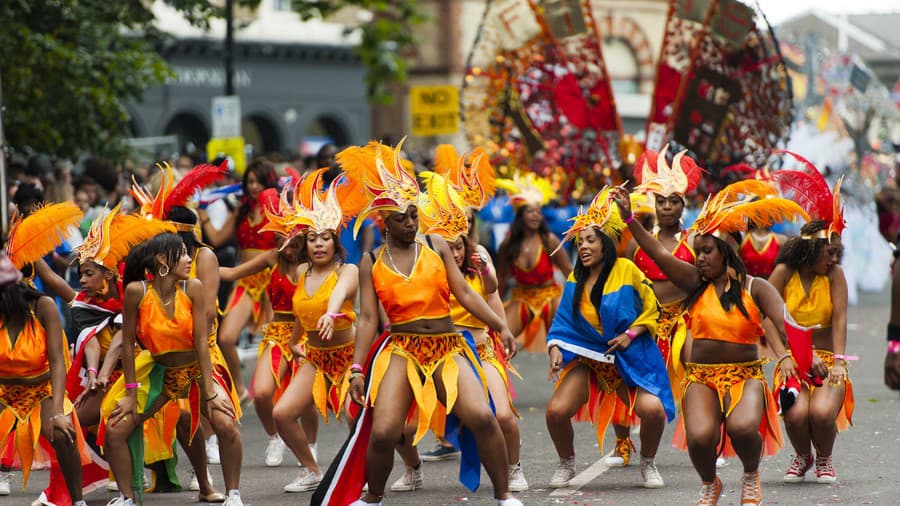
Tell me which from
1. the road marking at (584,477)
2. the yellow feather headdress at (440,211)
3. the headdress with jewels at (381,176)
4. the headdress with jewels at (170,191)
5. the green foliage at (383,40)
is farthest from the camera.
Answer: the green foliage at (383,40)

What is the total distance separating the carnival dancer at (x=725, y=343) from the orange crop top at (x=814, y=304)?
39.8 inches

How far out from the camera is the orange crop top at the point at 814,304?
30.5ft

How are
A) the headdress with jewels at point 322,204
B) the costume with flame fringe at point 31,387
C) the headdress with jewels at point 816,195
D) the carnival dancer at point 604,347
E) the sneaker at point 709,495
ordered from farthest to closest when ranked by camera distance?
the headdress with jewels at point 322,204, the carnival dancer at point 604,347, the headdress with jewels at point 816,195, the costume with flame fringe at point 31,387, the sneaker at point 709,495

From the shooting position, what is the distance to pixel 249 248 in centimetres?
1233

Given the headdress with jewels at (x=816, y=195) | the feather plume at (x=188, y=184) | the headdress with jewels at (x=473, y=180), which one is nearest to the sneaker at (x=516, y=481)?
the headdress with jewels at (x=473, y=180)

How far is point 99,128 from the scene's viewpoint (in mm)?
17609

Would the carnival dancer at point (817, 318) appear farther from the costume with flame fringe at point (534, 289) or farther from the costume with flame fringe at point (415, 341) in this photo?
the costume with flame fringe at point (534, 289)

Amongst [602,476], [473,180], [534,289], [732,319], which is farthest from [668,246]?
[534,289]

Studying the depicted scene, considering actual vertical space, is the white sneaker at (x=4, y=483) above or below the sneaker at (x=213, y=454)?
above

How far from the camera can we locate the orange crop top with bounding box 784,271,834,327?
929 cm

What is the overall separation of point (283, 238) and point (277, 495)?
1981 millimetres

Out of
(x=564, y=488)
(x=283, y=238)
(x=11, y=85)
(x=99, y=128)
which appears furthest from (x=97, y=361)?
(x=99, y=128)

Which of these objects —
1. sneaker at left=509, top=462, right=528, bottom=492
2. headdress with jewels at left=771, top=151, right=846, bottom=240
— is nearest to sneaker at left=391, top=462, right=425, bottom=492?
sneaker at left=509, top=462, right=528, bottom=492

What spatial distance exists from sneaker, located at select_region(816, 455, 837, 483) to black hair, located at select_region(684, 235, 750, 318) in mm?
1561
